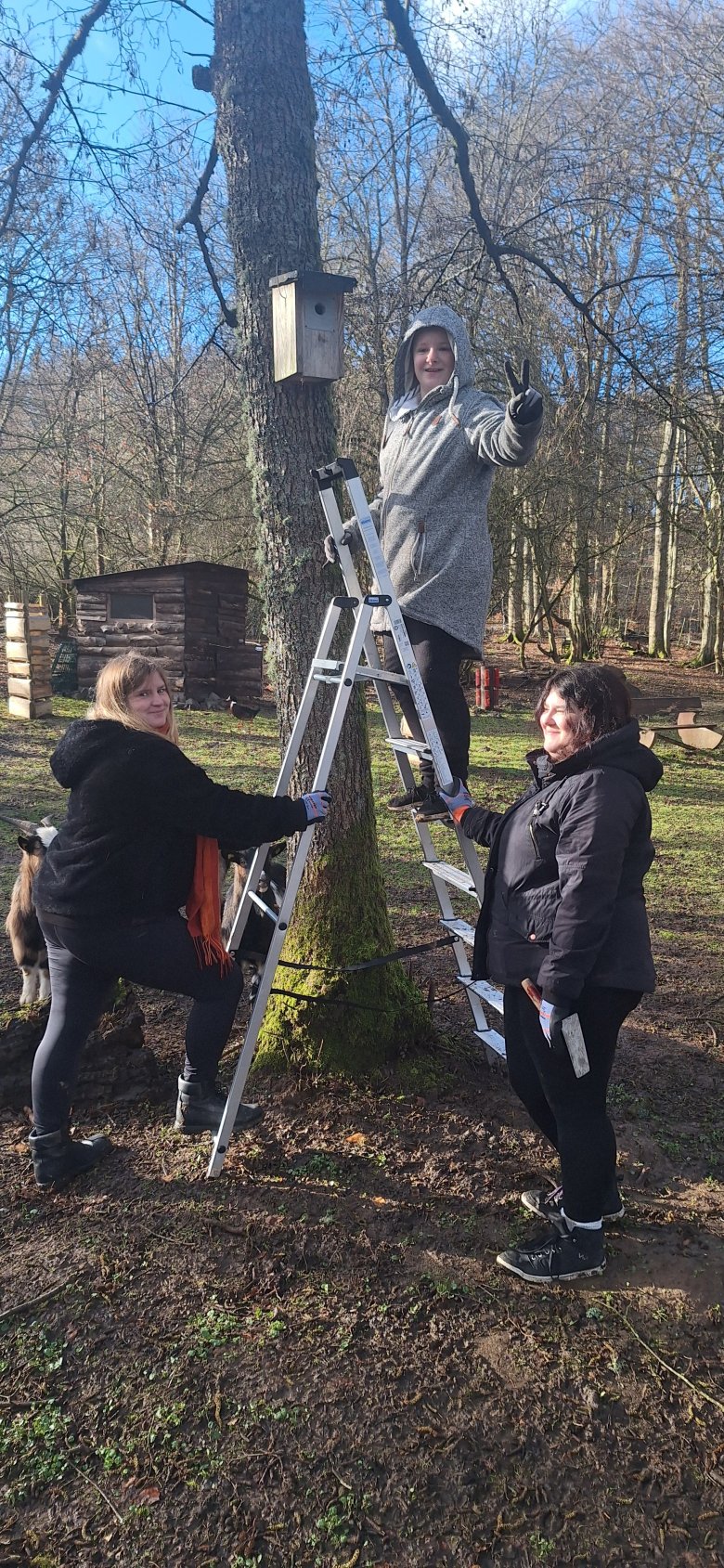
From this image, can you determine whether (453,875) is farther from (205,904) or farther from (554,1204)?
(554,1204)

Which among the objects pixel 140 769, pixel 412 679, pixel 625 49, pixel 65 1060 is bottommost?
pixel 65 1060

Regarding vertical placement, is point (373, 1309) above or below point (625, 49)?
below

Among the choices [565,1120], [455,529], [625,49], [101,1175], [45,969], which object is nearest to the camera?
[565,1120]

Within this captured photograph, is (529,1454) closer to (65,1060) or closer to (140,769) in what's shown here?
(65,1060)

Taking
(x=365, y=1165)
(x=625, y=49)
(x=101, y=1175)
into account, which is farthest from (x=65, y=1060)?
(x=625, y=49)

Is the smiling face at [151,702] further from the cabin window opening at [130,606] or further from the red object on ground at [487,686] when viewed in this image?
the red object on ground at [487,686]

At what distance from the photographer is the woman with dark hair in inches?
90.1

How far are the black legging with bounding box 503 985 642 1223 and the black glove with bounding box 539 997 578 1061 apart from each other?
3.9 inches

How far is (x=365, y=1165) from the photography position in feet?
9.68

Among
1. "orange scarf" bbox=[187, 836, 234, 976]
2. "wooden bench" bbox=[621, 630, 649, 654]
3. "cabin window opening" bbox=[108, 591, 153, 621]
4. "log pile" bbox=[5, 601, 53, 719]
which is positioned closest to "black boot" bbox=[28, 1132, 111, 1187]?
"orange scarf" bbox=[187, 836, 234, 976]

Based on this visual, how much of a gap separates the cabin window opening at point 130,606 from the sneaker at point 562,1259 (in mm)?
13610

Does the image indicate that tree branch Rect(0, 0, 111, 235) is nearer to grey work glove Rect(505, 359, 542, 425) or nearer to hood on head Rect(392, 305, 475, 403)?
hood on head Rect(392, 305, 475, 403)

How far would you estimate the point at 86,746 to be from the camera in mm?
2730

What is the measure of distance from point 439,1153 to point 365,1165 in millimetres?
257
